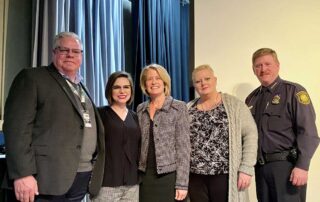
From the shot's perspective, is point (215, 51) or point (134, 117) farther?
point (215, 51)

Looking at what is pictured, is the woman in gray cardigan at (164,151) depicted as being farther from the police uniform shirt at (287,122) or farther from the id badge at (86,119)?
the police uniform shirt at (287,122)

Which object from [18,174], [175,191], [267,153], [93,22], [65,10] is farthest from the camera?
[93,22]

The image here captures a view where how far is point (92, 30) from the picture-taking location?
2.64 meters

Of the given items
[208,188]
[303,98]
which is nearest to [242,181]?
[208,188]

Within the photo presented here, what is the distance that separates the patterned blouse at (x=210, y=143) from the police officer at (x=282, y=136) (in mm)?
267

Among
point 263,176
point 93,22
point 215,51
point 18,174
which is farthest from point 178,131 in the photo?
point 93,22

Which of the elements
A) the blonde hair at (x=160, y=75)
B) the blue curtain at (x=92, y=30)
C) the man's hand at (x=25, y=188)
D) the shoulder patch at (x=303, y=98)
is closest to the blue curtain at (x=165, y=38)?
the blue curtain at (x=92, y=30)

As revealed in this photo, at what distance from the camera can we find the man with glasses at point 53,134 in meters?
1.45

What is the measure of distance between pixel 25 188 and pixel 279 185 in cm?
140

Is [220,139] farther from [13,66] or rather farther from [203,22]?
[13,66]

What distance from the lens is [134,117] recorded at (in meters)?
1.96

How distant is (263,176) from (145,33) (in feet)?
6.26

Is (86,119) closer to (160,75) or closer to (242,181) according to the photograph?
(160,75)

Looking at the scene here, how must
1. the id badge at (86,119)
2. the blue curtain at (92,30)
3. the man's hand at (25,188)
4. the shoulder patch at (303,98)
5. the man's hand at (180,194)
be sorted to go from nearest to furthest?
the man's hand at (25,188), the id badge at (86,119), the man's hand at (180,194), the shoulder patch at (303,98), the blue curtain at (92,30)
